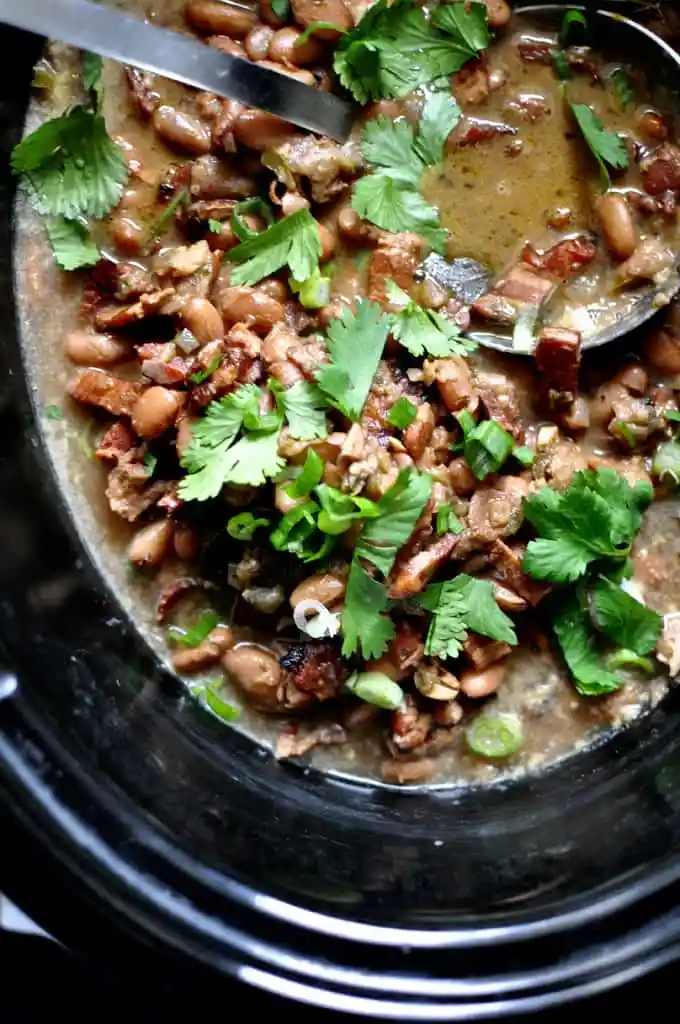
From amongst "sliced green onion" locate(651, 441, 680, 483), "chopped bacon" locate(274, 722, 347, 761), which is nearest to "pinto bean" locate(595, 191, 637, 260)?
"sliced green onion" locate(651, 441, 680, 483)

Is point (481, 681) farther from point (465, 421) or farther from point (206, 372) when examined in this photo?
point (206, 372)

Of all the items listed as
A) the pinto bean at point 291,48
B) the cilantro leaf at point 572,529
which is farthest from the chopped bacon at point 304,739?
the pinto bean at point 291,48

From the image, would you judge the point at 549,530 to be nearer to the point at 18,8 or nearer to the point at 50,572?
the point at 50,572

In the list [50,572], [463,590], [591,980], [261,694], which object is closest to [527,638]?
[463,590]

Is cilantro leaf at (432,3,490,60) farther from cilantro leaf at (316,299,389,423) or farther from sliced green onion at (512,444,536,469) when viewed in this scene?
sliced green onion at (512,444,536,469)

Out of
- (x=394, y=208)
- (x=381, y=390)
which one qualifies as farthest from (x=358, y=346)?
(x=394, y=208)

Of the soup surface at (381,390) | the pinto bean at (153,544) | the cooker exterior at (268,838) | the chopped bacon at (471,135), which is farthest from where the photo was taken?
the chopped bacon at (471,135)

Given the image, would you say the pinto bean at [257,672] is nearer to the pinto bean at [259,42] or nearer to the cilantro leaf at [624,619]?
the cilantro leaf at [624,619]
